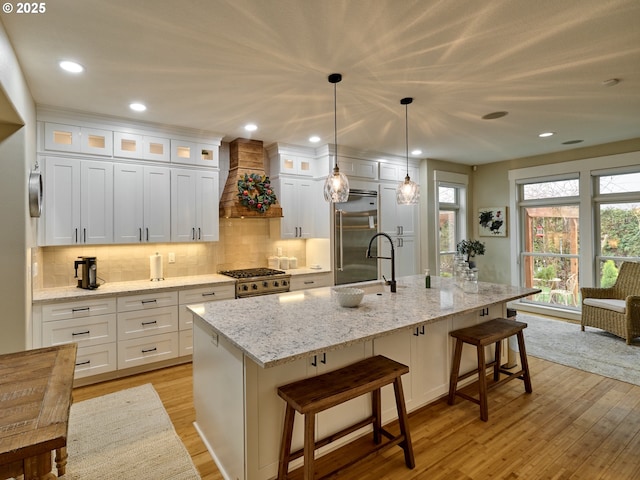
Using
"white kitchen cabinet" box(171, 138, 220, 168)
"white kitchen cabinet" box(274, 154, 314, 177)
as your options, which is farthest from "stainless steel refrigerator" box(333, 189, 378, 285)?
"white kitchen cabinet" box(171, 138, 220, 168)

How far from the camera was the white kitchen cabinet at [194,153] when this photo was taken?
3.88 m

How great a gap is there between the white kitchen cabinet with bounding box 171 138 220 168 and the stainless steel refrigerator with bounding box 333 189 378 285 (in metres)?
1.78

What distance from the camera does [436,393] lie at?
273cm

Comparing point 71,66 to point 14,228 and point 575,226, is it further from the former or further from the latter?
point 575,226

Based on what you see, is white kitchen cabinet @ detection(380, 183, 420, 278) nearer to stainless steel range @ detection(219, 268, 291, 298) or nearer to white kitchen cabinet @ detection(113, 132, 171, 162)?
stainless steel range @ detection(219, 268, 291, 298)

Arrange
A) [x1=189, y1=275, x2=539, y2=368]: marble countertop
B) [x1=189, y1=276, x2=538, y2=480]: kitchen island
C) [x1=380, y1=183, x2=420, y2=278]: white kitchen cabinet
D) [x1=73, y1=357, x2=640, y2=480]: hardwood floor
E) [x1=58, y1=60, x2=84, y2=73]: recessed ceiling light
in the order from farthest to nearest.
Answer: [x1=380, y1=183, x2=420, y2=278]: white kitchen cabinet, [x1=58, y1=60, x2=84, y2=73]: recessed ceiling light, [x1=73, y1=357, x2=640, y2=480]: hardwood floor, [x1=189, y1=276, x2=538, y2=480]: kitchen island, [x1=189, y1=275, x2=539, y2=368]: marble countertop

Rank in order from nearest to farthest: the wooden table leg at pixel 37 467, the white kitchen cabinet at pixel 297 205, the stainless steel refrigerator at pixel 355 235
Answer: the wooden table leg at pixel 37 467, the white kitchen cabinet at pixel 297 205, the stainless steel refrigerator at pixel 355 235

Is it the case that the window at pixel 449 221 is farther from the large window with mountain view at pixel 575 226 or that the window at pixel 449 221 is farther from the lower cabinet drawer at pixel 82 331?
the lower cabinet drawer at pixel 82 331

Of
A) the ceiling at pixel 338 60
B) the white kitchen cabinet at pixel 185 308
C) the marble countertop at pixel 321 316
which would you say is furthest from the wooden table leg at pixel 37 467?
the white kitchen cabinet at pixel 185 308

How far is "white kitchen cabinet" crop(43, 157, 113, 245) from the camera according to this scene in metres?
3.20

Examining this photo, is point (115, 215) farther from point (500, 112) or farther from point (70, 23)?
point (500, 112)

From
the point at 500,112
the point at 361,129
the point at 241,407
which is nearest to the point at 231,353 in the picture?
the point at 241,407

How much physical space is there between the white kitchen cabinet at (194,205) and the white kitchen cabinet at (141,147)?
0.77 feet

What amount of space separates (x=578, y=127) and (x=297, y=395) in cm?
464
